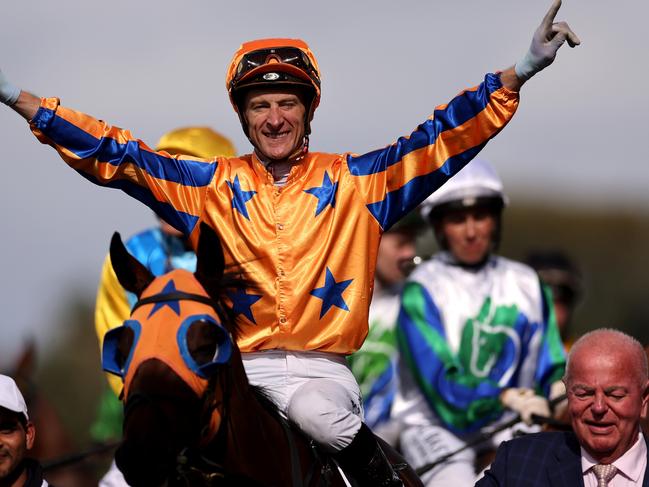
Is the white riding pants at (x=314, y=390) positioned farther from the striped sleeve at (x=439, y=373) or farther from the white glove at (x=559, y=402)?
the striped sleeve at (x=439, y=373)

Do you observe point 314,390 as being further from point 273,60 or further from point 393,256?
point 393,256

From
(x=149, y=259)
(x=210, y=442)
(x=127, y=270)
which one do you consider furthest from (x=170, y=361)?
(x=149, y=259)

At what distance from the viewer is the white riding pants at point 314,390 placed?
14.8ft

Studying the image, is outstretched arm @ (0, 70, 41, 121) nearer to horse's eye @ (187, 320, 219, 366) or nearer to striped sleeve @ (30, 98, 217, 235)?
striped sleeve @ (30, 98, 217, 235)

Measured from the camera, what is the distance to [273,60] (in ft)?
16.8

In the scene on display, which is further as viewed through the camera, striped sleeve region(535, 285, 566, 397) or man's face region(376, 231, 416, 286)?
man's face region(376, 231, 416, 286)

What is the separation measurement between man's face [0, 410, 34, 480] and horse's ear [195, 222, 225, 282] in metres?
1.40

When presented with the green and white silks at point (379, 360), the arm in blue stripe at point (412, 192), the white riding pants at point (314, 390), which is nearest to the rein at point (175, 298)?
the white riding pants at point (314, 390)

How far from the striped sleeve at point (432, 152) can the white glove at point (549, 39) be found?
0.18 metres

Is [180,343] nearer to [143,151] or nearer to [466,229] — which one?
[143,151]

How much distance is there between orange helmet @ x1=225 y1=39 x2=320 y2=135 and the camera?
510 centimetres

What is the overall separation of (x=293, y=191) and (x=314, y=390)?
29.1 inches

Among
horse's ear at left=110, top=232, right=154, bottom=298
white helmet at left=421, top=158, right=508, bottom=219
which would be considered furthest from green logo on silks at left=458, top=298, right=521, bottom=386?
horse's ear at left=110, top=232, right=154, bottom=298

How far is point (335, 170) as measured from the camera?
507 centimetres
